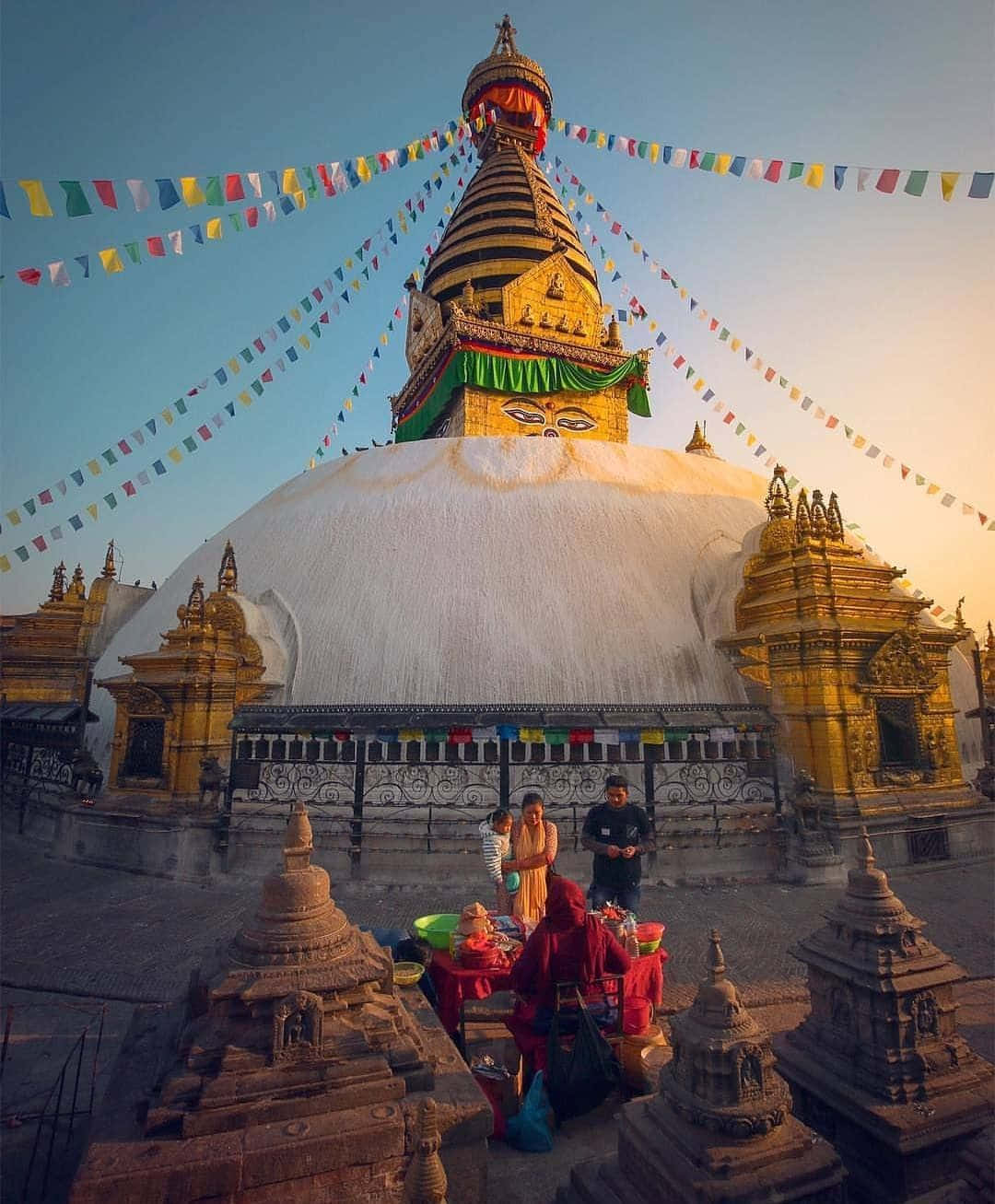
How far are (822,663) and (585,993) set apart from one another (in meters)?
7.04

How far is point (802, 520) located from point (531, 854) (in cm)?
780

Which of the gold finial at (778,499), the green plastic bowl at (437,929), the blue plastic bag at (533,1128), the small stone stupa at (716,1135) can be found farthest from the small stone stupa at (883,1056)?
the gold finial at (778,499)

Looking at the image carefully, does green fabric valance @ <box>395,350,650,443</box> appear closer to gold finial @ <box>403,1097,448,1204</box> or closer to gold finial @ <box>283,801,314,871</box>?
gold finial @ <box>283,801,314,871</box>

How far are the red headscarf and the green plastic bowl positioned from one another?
1012 millimetres

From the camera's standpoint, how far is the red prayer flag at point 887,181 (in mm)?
10070

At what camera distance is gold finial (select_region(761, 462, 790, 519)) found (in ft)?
38.0

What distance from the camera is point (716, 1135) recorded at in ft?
9.15

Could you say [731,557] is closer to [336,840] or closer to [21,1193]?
[336,840]

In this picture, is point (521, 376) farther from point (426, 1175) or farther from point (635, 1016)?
point (426, 1175)

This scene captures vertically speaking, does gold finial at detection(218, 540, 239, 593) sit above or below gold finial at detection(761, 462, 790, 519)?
below

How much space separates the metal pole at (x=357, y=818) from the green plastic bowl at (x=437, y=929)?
3502mm

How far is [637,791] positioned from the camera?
31.0ft

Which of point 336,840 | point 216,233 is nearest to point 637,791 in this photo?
point 336,840

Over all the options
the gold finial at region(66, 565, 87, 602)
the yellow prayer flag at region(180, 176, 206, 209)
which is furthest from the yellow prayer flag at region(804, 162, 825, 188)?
the gold finial at region(66, 565, 87, 602)
